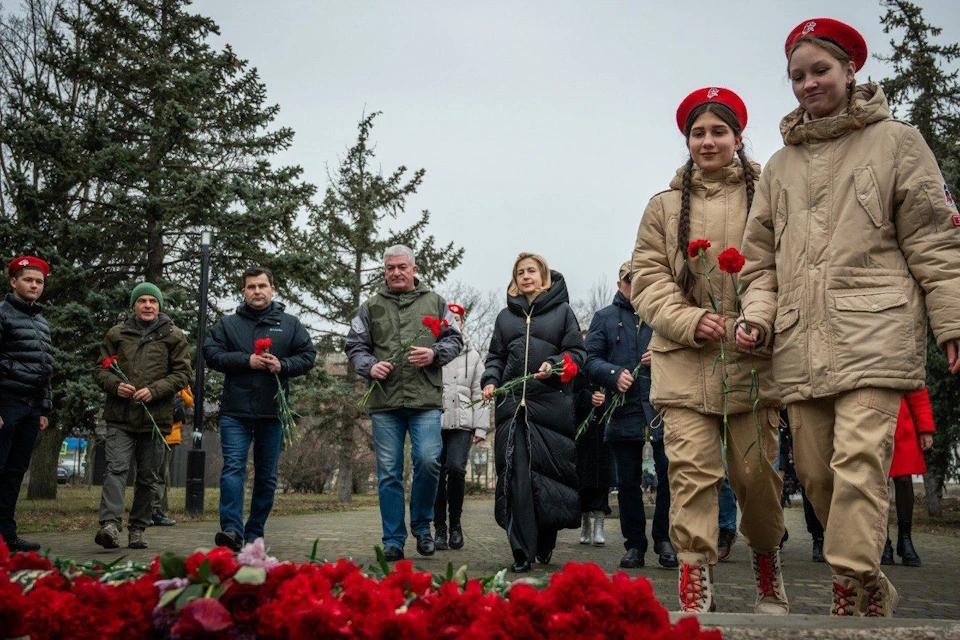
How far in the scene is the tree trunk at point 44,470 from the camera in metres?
21.4

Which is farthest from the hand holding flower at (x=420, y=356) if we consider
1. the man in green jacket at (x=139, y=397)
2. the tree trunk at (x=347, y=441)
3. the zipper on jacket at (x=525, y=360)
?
the tree trunk at (x=347, y=441)

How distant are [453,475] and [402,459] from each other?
194 cm

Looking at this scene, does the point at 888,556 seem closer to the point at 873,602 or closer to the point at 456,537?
the point at 456,537

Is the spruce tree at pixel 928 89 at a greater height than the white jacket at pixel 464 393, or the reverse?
the spruce tree at pixel 928 89

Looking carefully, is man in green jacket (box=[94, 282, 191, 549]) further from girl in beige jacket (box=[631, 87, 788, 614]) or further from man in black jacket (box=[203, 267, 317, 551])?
A: girl in beige jacket (box=[631, 87, 788, 614])

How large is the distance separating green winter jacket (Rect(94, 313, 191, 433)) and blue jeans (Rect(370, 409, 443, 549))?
7.44ft

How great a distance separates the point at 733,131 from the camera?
15.3 ft

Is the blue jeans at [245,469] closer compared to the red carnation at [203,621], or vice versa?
the red carnation at [203,621]

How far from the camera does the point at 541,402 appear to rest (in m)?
7.31

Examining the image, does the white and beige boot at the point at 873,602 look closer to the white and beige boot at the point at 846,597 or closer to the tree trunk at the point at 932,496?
the white and beige boot at the point at 846,597

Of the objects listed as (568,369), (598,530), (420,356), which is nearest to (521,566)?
(568,369)

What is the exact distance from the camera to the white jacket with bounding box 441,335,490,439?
9.67 meters

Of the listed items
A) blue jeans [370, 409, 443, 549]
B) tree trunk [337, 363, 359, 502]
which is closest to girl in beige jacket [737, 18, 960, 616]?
blue jeans [370, 409, 443, 549]

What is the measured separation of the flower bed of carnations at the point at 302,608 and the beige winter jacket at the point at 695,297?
2000 mm
